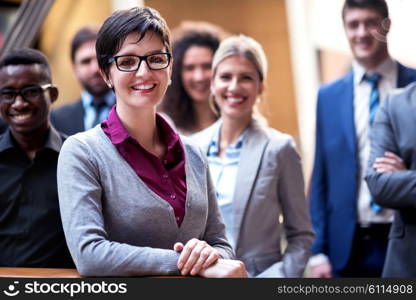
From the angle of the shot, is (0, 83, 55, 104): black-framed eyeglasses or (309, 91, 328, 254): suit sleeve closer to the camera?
(0, 83, 55, 104): black-framed eyeglasses

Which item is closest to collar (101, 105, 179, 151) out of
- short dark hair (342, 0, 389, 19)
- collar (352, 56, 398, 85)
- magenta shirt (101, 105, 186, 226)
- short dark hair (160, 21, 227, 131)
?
magenta shirt (101, 105, 186, 226)

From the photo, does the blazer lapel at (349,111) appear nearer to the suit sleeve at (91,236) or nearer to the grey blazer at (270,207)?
the grey blazer at (270,207)

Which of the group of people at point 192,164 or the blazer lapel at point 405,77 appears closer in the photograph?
the group of people at point 192,164

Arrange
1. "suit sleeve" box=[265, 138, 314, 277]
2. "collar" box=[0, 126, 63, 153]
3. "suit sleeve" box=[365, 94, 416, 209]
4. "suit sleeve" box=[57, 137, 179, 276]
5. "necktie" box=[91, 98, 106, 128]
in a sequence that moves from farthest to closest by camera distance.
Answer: "necktie" box=[91, 98, 106, 128] → "suit sleeve" box=[265, 138, 314, 277] → "suit sleeve" box=[365, 94, 416, 209] → "collar" box=[0, 126, 63, 153] → "suit sleeve" box=[57, 137, 179, 276]

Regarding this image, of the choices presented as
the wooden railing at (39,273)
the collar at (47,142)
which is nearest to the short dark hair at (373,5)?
the collar at (47,142)

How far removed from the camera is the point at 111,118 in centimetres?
179

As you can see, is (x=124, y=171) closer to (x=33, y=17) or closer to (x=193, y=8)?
(x=33, y=17)

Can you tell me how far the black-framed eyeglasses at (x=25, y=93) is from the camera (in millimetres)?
2115

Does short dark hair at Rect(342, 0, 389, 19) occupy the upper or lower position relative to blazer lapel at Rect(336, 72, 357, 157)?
upper

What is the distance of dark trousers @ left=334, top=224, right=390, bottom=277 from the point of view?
314cm

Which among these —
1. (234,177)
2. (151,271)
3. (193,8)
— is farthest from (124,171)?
(193,8)

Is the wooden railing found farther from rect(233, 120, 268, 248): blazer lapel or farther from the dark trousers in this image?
the dark trousers

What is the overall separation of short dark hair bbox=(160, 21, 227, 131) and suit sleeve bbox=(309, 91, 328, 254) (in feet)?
2.18

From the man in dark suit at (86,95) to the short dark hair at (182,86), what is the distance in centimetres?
42
